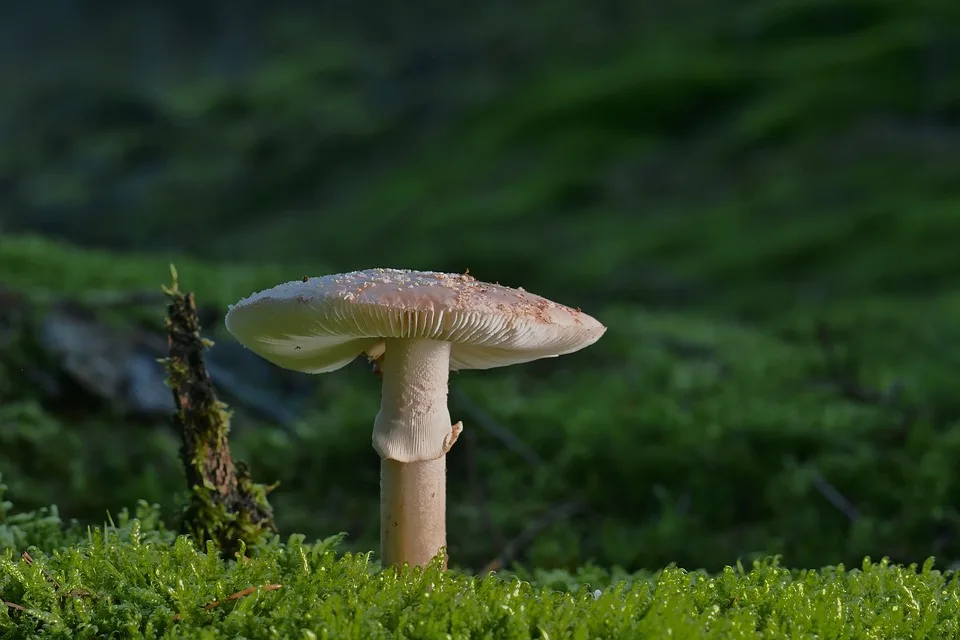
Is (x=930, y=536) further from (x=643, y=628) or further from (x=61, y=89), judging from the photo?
(x=61, y=89)

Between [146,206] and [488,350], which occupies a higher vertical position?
[146,206]

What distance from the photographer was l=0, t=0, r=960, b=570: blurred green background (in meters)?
4.23

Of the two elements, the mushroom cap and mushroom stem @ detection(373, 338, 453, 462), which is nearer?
the mushroom cap

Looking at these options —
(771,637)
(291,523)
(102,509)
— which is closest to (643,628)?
(771,637)

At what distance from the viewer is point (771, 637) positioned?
1905 millimetres

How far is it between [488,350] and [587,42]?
21.3m

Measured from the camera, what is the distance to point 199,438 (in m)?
2.45

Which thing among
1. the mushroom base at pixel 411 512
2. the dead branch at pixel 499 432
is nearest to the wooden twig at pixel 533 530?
the dead branch at pixel 499 432

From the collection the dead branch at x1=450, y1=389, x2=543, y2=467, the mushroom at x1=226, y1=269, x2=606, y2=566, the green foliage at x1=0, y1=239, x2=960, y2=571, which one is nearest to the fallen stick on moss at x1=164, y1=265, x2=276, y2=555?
the mushroom at x1=226, y1=269, x2=606, y2=566

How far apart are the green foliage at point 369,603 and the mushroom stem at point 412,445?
0.84ft

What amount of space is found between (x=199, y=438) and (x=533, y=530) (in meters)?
1.84

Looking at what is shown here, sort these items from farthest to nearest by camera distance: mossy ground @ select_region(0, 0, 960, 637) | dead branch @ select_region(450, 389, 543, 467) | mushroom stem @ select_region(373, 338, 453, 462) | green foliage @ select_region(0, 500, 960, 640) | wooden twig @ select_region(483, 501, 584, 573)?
dead branch @ select_region(450, 389, 543, 467) → mossy ground @ select_region(0, 0, 960, 637) → wooden twig @ select_region(483, 501, 584, 573) → mushroom stem @ select_region(373, 338, 453, 462) → green foliage @ select_region(0, 500, 960, 640)

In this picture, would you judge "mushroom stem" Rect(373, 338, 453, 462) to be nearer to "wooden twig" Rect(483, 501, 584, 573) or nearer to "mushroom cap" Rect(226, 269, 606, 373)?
"mushroom cap" Rect(226, 269, 606, 373)

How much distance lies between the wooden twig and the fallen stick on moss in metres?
1.21
